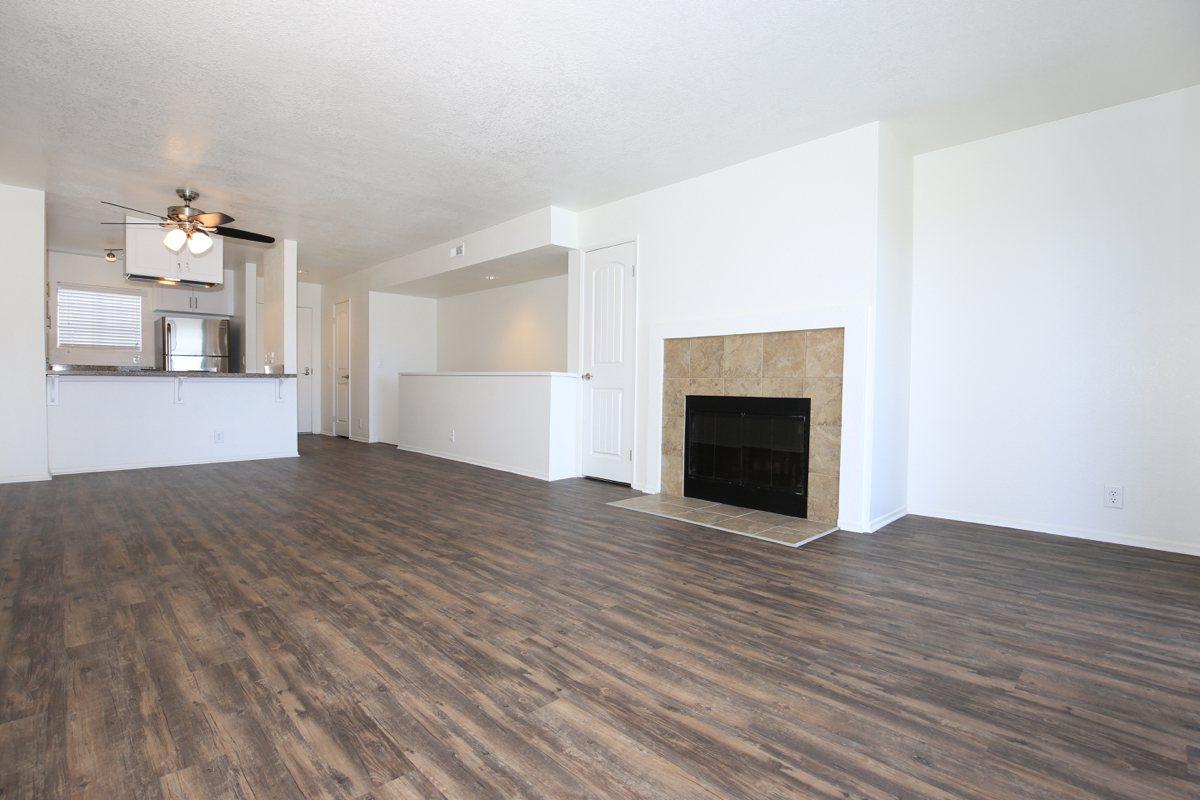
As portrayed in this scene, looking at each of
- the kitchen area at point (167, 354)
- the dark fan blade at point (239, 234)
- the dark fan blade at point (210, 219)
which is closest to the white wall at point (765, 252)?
the dark fan blade at point (239, 234)

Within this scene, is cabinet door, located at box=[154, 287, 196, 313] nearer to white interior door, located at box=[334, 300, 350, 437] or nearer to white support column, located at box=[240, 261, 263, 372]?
white support column, located at box=[240, 261, 263, 372]

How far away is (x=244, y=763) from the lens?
1391mm

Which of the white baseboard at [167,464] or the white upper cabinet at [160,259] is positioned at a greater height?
the white upper cabinet at [160,259]

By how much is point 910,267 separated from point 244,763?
182 inches

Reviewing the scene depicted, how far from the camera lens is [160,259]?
5.95 m

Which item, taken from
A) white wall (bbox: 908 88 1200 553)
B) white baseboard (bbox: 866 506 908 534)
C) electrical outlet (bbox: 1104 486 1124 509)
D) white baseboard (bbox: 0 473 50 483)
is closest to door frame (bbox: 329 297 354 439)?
white baseboard (bbox: 0 473 50 483)

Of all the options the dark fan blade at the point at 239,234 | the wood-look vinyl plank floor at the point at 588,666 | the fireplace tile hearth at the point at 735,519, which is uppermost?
the dark fan blade at the point at 239,234

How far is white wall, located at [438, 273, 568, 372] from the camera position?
7.35 m

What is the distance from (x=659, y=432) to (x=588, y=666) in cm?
313

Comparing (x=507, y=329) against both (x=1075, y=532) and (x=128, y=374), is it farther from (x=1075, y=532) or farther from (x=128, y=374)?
(x=1075, y=532)

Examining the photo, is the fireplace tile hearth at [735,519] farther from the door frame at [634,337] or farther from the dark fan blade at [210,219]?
the dark fan blade at [210,219]

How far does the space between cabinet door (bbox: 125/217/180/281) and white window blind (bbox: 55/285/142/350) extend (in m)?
2.69

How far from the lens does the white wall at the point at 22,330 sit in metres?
5.03

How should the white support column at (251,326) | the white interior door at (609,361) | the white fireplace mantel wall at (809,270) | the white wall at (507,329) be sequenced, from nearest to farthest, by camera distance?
the white fireplace mantel wall at (809,270), the white interior door at (609,361), the white wall at (507,329), the white support column at (251,326)
